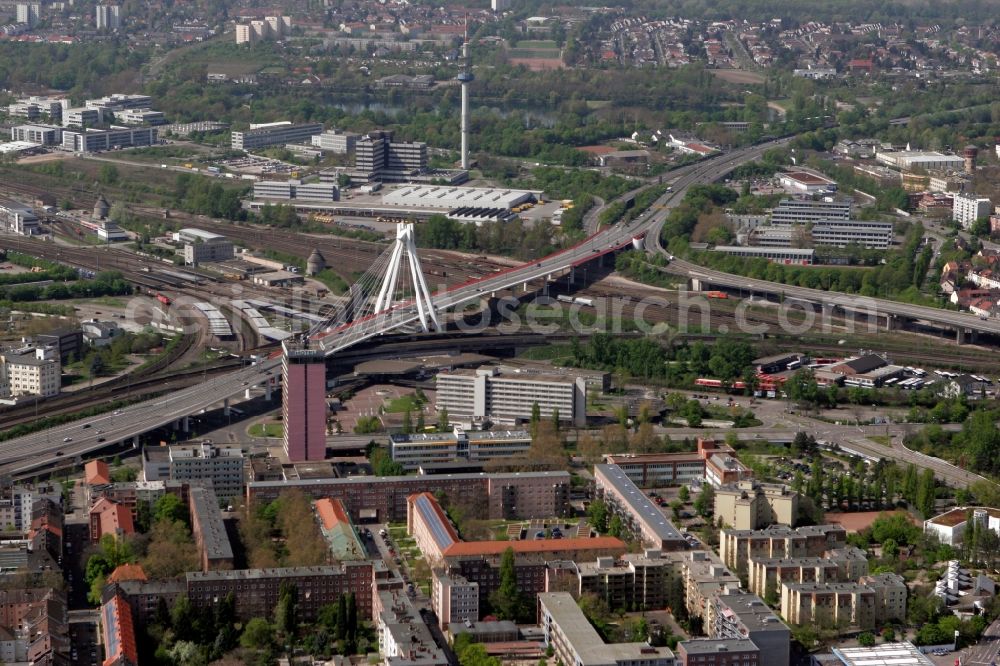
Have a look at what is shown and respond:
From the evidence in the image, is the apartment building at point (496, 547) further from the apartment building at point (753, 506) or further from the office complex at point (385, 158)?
the office complex at point (385, 158)

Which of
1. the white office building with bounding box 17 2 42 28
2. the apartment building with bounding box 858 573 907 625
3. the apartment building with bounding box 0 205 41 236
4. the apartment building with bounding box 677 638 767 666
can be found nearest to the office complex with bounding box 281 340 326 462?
the apartment building with bounding box 858 573 907 625

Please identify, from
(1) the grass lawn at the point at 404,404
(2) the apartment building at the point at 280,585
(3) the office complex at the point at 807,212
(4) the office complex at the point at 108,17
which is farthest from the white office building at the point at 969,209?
(4) the office complex at the point at 108,17

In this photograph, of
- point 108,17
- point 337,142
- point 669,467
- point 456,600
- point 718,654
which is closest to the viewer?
point 718,654

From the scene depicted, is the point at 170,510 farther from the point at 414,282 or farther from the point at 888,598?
the point at 414,282

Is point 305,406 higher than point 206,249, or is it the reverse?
point 305,406

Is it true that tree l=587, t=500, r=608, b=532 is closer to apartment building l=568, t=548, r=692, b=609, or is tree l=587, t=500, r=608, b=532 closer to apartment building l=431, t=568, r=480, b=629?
apartment building l=568, t=548, r=692, b=609

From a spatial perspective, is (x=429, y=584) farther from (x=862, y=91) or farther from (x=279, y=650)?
(x=862, y=91)

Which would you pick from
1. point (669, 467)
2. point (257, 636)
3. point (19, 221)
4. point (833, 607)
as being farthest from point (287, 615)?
point (19, 221)
